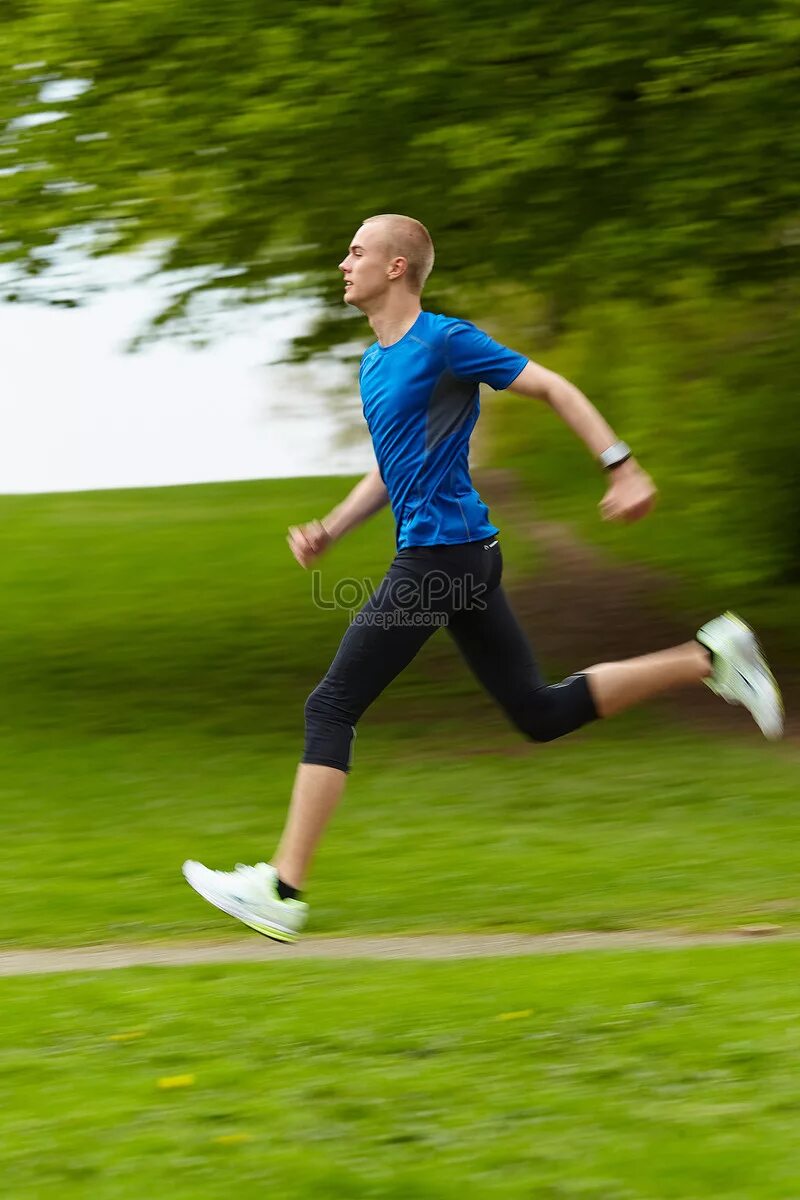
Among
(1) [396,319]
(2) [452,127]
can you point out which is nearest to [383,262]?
(1) [396,319]

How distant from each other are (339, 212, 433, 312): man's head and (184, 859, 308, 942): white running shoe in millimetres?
1865

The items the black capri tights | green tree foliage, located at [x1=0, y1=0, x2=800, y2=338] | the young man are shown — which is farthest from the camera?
green tree foliage, located at [x1=0, y1=0, x2=800, y2=338]

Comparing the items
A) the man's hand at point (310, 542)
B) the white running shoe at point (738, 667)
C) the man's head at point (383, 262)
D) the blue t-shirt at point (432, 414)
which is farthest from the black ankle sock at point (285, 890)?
the man's head at point (383, 262)

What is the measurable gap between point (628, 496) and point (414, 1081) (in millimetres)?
1871

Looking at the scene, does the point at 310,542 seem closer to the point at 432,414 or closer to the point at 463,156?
the point at 432,414

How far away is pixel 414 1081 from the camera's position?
4.15 m

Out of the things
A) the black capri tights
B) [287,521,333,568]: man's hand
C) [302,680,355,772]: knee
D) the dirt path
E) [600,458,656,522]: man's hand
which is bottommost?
the dirt path

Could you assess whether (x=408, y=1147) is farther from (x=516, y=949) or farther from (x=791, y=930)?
(x=791, y=930)

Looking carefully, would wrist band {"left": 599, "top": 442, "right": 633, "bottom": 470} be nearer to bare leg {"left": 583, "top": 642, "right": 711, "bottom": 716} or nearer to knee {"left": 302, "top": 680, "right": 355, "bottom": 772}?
bare leg {"left": 583, "top": 642, "right": 711, "bottom": 716}

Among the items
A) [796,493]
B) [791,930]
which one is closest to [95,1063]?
[791,930]

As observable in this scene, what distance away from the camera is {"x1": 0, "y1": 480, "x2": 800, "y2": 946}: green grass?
6.47m

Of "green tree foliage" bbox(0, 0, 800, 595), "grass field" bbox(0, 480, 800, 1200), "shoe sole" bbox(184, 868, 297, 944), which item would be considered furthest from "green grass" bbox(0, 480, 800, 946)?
"green tree foliage" bbox(0, 0, 800, 595)

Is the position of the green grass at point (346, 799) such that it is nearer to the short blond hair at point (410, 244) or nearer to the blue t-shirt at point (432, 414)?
the blue t-shirt at point (432, 414)

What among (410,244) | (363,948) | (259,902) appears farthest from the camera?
(363,948)
